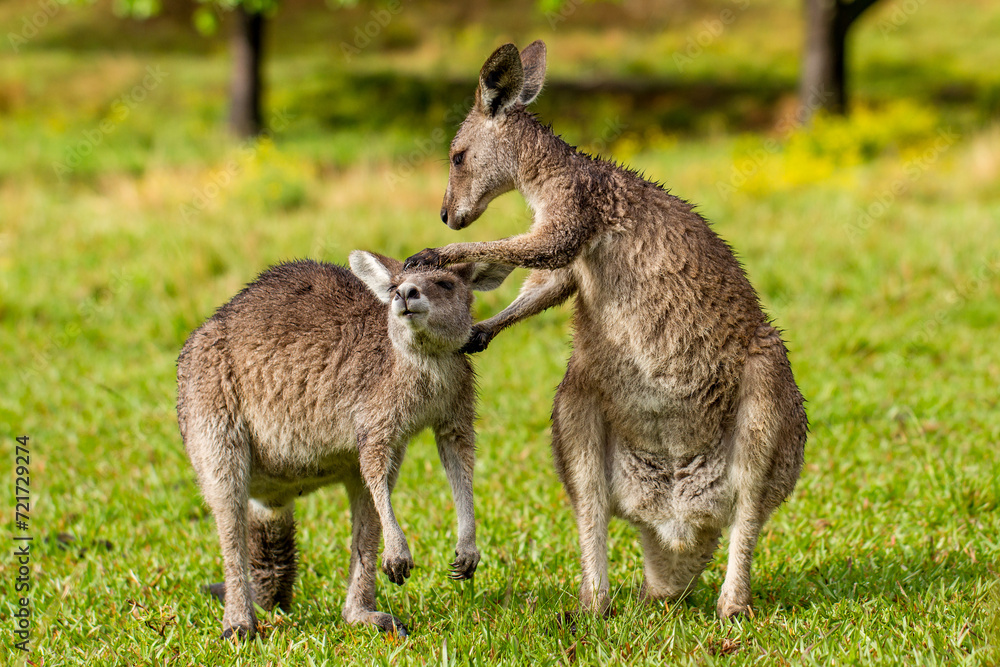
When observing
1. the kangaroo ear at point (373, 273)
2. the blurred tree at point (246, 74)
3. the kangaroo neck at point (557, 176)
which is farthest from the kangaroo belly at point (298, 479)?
the blurred tree at point (246, 74)

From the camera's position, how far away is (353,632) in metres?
3.83

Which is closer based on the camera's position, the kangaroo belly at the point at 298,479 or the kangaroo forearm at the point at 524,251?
the kangaroo forearm at the point at 524,251

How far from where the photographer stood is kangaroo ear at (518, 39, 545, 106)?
4.00 metres

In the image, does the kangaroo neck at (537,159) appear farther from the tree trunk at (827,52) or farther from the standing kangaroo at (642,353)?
the tree trunk at (827,52)

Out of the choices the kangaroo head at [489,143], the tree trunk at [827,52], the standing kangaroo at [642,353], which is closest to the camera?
the standing kangaroo at [642,353]

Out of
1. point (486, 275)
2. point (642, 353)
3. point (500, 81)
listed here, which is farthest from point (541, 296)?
point (500, 81)

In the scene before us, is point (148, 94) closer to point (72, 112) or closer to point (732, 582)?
point (72, 112)

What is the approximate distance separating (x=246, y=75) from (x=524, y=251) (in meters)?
15.5

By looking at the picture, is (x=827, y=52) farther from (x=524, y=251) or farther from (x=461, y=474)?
(x=461, y=474)

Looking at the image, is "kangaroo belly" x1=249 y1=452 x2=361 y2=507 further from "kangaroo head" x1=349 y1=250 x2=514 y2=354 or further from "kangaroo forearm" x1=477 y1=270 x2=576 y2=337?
"kangaroo forearm" x1=477 y1=270 x2=576 y2=337

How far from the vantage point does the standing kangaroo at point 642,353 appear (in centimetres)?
369

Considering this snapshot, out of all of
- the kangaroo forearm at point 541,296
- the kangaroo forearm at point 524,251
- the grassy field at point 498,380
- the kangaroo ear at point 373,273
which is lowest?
the grassy field at point 498,380

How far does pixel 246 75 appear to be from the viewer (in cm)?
1778

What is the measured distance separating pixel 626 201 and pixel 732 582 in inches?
58.2
